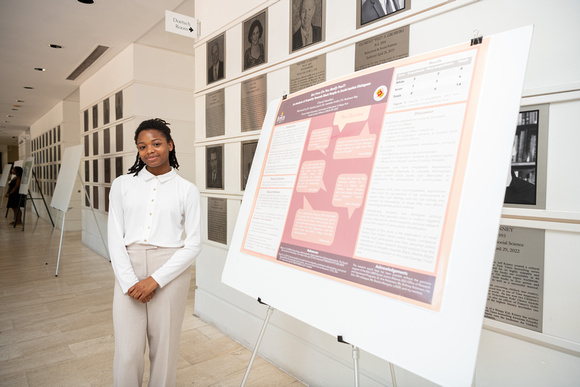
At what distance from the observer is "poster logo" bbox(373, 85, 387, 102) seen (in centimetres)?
113

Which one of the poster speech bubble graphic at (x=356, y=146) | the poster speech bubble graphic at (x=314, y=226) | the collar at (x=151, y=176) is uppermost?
the poster speech bubble graphic at (x=356, y=146)

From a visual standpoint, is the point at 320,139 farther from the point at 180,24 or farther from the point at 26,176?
the point at 26,176

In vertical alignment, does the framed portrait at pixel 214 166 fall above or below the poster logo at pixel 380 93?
below

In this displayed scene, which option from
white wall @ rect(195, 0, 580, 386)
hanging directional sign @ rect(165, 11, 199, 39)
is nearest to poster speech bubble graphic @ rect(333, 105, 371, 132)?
white wall @ rect(195, 0, 580, 386)

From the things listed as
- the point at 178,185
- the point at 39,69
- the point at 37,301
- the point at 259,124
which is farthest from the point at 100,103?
the point at 178,185

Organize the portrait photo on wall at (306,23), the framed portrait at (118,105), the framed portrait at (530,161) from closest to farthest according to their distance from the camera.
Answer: the framed portrait at (530,161) < the portrait photo on wall at (306,23) < the framed portrait at (118,105)

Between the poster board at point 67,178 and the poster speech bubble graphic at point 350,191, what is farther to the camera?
the poster board at point 67,178

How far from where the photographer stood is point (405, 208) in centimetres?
96

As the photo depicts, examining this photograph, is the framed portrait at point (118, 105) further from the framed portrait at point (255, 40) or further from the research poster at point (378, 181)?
the research poster at point (378, 181)

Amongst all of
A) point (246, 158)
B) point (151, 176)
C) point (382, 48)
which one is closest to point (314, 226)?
point (151, 176)

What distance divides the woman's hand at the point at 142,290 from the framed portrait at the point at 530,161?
151 centimetres

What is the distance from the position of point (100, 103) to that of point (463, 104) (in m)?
6.27

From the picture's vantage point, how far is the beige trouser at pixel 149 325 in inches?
60.9

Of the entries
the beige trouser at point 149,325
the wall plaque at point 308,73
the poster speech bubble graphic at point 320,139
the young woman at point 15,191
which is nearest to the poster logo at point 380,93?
the poster speech bubble graphic at point 320,139
